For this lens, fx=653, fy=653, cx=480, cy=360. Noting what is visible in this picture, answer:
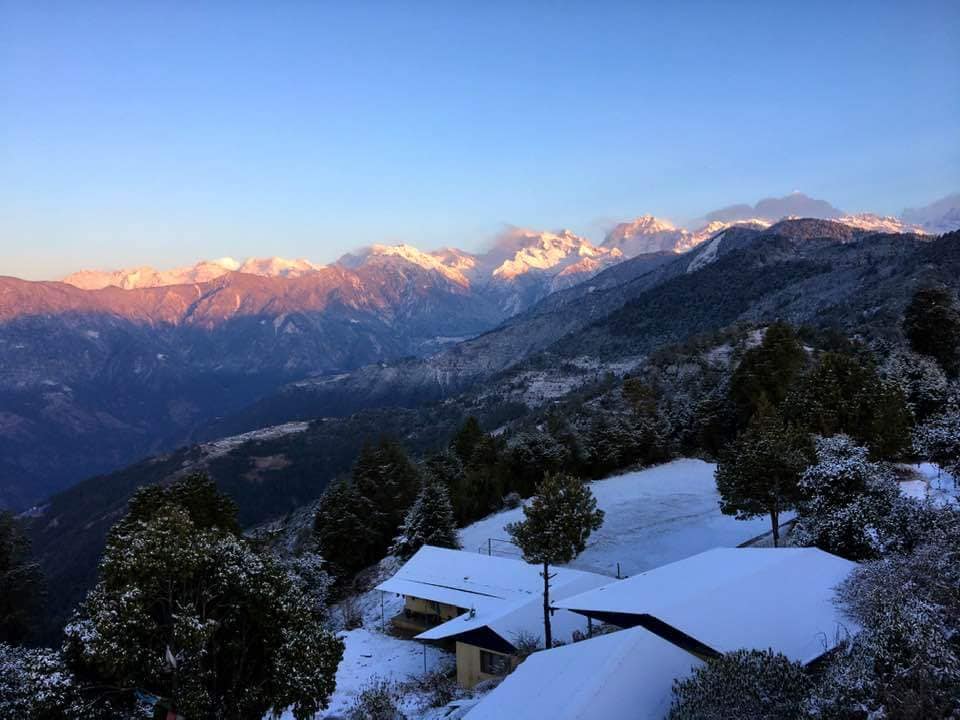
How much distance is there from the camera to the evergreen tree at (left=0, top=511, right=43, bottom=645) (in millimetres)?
36969

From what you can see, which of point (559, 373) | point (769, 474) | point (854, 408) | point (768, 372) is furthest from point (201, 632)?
point (559, 373)

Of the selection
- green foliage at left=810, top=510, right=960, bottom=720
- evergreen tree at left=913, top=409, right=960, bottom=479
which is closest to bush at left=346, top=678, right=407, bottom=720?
green foliage at left=810, top=510, right=960, bottom=720

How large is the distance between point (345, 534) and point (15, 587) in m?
20.3

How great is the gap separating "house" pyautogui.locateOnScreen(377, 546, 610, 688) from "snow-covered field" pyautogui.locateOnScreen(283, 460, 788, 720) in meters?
1.89

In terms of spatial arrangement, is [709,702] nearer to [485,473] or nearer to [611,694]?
[611,694]

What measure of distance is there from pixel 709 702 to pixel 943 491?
2523cm

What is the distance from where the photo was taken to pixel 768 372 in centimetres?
5162

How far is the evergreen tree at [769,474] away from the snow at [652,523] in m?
6.99

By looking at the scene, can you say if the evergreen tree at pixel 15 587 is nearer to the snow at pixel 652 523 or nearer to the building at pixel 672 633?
the snow at pixel 652 523

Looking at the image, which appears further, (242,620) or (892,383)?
(892,383)

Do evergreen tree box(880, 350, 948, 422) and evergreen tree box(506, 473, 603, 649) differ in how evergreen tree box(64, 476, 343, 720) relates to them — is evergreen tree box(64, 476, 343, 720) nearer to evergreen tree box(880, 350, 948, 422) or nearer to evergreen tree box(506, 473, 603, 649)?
evergreen tree box(506, 473, 603, 649)

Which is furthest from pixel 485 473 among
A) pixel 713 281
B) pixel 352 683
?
pixel 713 281

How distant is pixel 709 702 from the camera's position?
39.6 feet

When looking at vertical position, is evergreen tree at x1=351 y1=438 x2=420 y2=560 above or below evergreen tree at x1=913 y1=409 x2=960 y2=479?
below
